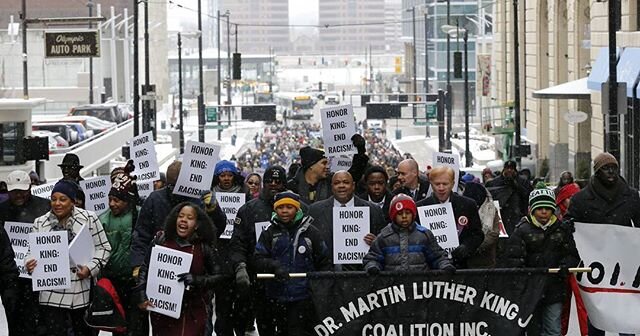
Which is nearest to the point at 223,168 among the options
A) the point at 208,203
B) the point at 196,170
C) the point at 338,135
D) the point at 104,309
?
the point at 196,170

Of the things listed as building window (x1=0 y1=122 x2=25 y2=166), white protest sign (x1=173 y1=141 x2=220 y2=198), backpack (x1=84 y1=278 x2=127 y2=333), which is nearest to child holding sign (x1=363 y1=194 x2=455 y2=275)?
backpack (x1=84 y1=278 x2=127 y2=333)

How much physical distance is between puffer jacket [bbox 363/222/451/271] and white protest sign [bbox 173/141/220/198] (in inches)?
108

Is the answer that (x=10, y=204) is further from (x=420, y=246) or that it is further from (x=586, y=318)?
(x=586, y=318)

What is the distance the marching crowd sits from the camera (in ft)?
34.7

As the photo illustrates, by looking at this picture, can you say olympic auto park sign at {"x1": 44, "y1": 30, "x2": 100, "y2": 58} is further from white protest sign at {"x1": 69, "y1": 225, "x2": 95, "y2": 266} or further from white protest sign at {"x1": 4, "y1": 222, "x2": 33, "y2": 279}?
Result: white protest sign at {"x1": 69, "y1": 225, "x2": 95, "y2": 266}

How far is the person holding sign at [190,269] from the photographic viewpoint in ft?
34.3

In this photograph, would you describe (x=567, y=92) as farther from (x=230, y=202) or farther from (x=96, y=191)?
(x=230, y=202)

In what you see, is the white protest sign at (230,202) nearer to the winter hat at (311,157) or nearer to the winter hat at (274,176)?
the winter hat at (311,157)

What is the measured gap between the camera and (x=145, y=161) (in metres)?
16.7

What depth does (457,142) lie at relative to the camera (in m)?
82.8

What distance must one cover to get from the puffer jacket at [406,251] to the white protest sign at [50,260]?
224 centimetres

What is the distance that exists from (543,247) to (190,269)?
2.64m

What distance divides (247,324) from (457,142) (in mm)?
69241

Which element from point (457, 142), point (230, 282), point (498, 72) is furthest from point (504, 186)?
point (457, 142)
